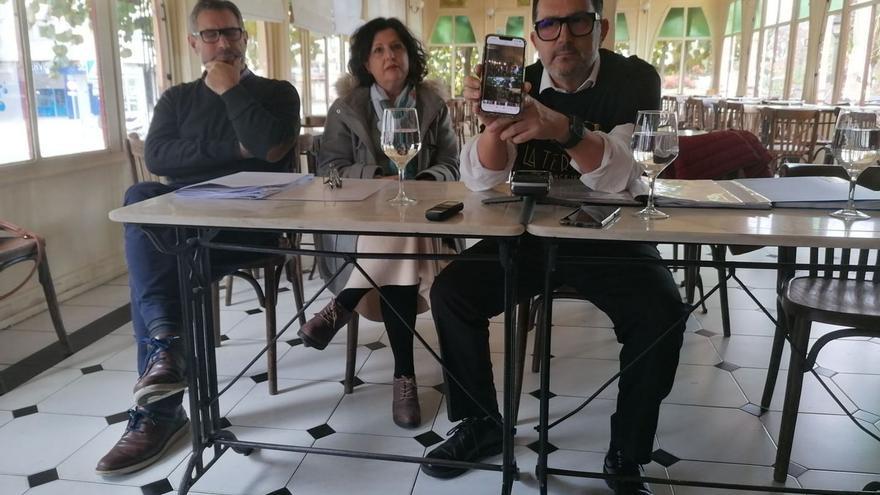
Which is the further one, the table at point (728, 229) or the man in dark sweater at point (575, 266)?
the man in dark sweater at point (575, 266)

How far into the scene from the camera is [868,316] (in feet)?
4.96

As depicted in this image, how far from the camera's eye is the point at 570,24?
1.64 metres

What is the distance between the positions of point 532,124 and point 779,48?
11052 millimetres

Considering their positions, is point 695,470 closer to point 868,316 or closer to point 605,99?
point 868,316

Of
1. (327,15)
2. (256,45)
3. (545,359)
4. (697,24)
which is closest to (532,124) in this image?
(545,359)

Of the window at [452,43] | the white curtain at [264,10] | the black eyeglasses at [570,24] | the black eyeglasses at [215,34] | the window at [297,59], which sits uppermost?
the window at [452,43]

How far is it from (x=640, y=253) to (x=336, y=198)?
79 centimetres

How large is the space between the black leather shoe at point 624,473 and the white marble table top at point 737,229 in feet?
→ 2.13

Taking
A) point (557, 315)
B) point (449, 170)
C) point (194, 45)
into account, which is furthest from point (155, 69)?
point (557, 315)

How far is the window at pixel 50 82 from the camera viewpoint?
2.77 m

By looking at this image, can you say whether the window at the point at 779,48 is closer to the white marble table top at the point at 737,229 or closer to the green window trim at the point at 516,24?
the green window trim at the point at 516,24

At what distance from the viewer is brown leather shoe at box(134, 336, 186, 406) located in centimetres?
166

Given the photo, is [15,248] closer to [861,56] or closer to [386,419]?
[386,419]

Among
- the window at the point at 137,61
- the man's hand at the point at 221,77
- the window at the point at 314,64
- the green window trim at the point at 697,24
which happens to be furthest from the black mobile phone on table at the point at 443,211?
the green window trim at the point at 697,24
